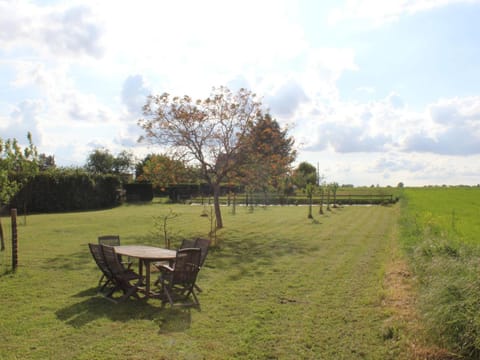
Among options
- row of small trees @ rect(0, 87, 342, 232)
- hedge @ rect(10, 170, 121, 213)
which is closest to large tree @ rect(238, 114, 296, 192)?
row of small trees @ rect(0, 87, 342, 232)

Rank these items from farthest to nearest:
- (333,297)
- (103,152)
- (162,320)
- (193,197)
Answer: (103,152) < (193,197) < (333,297) < (162,320)

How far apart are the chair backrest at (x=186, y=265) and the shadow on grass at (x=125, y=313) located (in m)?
0.49

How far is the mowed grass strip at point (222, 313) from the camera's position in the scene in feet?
15.8

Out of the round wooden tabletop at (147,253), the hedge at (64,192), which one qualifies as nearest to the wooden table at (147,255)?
the round wooden tabletop at (147,253)

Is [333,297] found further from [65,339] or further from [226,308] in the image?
[65,339]

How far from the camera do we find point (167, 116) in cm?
1792

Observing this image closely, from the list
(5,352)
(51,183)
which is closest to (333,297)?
(5,352)

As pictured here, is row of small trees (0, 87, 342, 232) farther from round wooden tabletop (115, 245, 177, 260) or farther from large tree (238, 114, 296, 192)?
round wooden tabletop (115, 245, 177, 260)

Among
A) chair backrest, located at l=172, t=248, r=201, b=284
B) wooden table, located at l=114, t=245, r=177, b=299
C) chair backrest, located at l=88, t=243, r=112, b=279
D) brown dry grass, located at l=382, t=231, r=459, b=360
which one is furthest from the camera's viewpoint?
chair backrest, located at l=88, t=243, r=112, b=279

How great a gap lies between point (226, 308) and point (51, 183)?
25.9 metres

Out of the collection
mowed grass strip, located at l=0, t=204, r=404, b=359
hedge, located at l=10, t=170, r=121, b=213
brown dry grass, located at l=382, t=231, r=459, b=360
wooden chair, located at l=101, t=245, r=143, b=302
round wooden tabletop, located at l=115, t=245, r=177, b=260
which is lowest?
mowed grass strip, located at l=0, t=204, r=404, b=359

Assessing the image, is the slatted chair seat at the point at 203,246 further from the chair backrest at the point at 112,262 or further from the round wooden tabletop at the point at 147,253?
the chair backrest at the point at 112,262

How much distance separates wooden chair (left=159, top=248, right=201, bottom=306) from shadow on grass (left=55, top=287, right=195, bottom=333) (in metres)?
0.28

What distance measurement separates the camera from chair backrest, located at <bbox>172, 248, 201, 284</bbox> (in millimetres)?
6527
